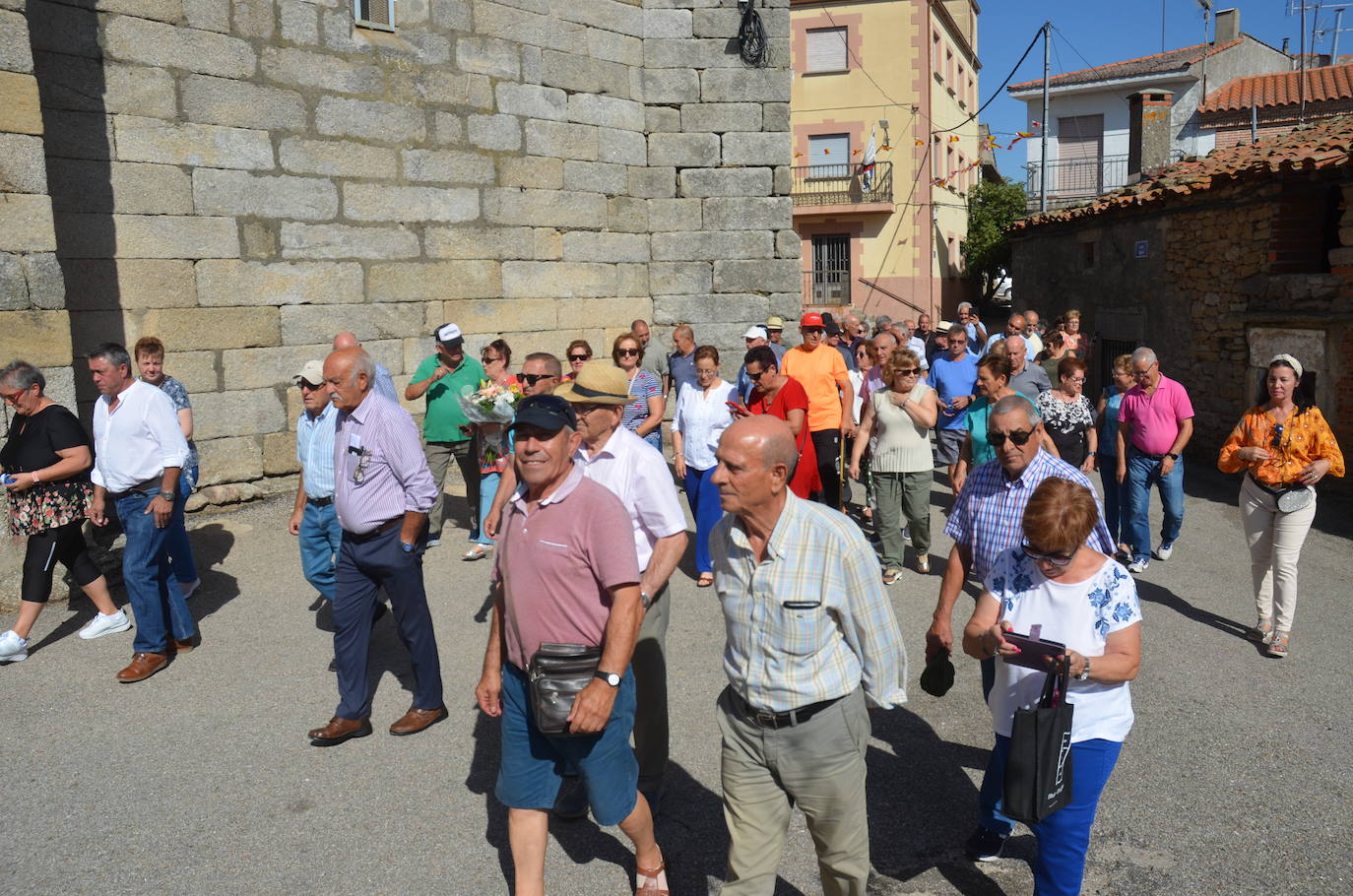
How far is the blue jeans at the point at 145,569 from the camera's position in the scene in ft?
18.1

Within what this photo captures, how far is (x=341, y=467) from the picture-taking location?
4.60 meters

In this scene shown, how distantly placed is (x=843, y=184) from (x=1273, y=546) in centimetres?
2679

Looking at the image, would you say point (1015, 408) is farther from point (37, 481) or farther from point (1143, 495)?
point (37, 481)

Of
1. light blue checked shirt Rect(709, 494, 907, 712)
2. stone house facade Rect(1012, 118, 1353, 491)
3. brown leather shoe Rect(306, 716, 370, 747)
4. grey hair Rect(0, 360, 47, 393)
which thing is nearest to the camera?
light blue checked shirt Rect(709, 494, 907, 712)

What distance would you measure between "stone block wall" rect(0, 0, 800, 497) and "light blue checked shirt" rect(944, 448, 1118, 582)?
5932mm

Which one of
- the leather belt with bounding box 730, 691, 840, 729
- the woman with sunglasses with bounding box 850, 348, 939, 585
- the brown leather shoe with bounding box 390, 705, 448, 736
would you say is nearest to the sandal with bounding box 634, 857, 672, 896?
the leather belt with bounding box 730, 691, 840, 729

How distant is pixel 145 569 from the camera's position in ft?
18.2

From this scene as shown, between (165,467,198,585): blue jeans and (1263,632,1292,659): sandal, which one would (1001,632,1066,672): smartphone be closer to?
(1263,632,1292,659): sandal

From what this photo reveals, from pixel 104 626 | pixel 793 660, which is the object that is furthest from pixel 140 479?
pixel 793 660

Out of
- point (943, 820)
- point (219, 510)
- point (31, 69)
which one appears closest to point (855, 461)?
point (943, 820)

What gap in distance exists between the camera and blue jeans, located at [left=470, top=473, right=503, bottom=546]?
7.81 m

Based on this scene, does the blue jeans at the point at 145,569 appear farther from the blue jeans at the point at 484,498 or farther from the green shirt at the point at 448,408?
the green shirt at the point at 448,408

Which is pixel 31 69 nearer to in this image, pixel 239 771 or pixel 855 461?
pixel 239 771

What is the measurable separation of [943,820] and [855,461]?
145 inches
